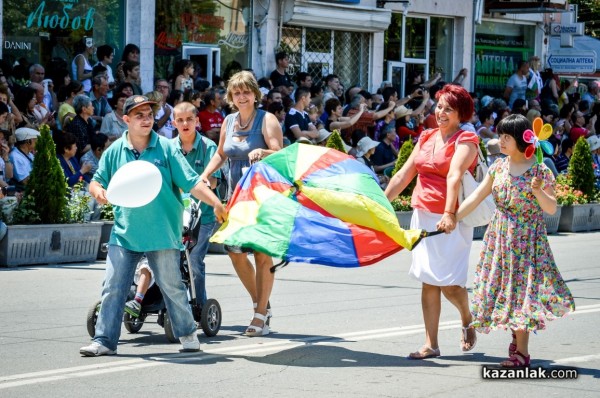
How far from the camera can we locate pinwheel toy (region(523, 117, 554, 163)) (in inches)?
311

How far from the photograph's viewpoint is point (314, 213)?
848cm

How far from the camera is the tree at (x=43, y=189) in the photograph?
47.6ft

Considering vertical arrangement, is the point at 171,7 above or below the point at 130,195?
above

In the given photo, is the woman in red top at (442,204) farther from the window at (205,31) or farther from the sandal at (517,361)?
the window at (205,31)

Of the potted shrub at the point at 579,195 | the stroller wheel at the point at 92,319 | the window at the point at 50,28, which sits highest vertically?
the window at the point at 50,28

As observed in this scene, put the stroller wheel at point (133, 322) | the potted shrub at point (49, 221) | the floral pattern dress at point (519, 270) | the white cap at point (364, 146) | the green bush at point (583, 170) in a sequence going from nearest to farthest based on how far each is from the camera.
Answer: the floral pattern dress at point (519, 270) < the stroller wheel at point (133, 322) < the potted shrub at point (49, 221) < the white cap at point (364, 146) < the green bush at point (583, 170)

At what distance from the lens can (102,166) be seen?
8547 mm

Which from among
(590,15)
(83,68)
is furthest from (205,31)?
(590,15)

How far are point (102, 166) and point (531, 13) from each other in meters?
25.5

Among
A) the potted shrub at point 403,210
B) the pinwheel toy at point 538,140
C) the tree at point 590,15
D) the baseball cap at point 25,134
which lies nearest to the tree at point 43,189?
the baseball cap at point 25,134

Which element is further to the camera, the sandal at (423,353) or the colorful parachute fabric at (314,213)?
the sandal at (423,353)

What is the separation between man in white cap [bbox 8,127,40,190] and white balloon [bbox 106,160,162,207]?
8.08 m

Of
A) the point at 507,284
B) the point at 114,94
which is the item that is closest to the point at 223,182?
the point at 507,284

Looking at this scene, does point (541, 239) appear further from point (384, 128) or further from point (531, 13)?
point (531, 13)
